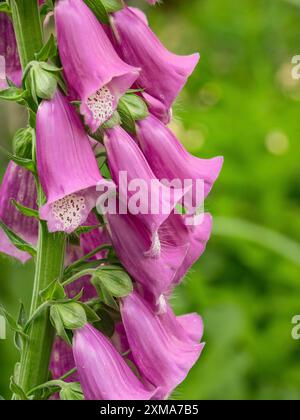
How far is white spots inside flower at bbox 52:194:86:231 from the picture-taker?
1.41 m

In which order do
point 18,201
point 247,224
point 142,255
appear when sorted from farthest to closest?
point 247,224, point 18,201, point 142,255

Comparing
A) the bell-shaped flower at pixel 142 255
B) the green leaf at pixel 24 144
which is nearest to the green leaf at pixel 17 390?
the bell-shaped flower at pixel 142 255

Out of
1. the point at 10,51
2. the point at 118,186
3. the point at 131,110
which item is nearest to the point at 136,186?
the point at 118,186

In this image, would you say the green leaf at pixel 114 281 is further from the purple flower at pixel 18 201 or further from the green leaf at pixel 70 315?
the purple flower at pixel 18 201

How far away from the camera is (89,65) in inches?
56.7

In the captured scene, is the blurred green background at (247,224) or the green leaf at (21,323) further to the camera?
the blurred green background at (247,224)

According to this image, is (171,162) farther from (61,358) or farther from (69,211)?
(61,358)

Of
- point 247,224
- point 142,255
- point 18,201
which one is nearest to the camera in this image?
point 142,255

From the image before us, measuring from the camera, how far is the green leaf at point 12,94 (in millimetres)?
1412

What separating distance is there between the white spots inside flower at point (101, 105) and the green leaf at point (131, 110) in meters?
0.05

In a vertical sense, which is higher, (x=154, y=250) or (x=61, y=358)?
(x=154, y=250)

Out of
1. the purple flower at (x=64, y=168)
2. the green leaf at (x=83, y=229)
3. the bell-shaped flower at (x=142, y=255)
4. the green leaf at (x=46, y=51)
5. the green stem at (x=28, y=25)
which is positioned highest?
the green stem at (x=28, y=25)

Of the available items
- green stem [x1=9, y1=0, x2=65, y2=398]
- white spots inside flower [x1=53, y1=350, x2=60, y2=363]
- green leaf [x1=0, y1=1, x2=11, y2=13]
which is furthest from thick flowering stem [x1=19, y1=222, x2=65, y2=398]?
green leaf [x1=0, y1=1, x2=11, y2=13]

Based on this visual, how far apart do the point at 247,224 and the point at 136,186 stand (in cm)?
222
